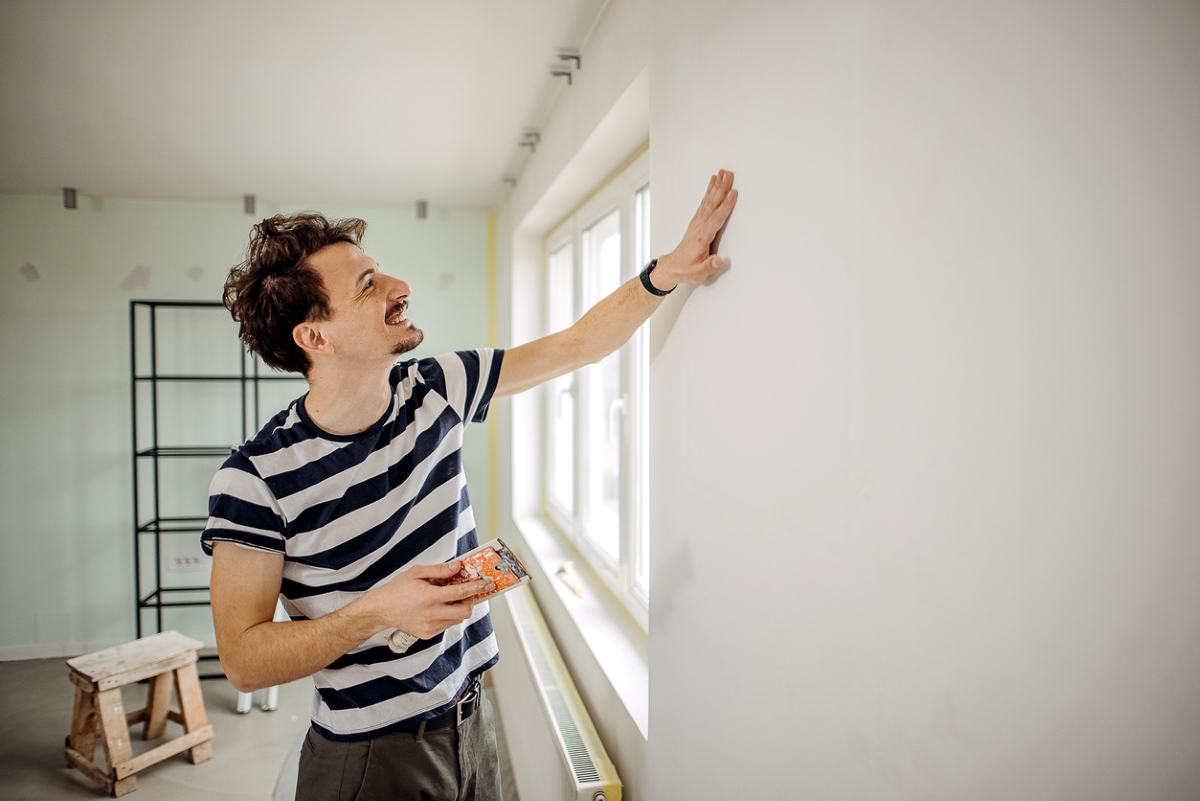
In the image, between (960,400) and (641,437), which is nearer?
(960,400)

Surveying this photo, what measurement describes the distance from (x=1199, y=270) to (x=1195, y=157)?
75 millimetres

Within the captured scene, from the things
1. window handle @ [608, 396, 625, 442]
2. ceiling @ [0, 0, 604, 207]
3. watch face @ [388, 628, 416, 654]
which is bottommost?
watch face @ [388, 628, 416, 654]

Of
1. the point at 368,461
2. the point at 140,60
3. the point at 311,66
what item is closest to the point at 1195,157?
the point at 368,461

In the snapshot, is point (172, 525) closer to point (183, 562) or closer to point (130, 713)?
point (183, 562)

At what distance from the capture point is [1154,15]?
464mm

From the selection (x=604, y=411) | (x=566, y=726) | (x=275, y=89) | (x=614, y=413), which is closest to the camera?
(x=566, y=726)

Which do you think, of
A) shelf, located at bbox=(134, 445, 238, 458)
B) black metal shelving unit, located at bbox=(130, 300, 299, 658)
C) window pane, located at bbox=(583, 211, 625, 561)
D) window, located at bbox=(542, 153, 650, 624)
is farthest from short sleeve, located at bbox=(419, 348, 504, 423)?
shelf, located at bbox=(134, 445, 238, 458)

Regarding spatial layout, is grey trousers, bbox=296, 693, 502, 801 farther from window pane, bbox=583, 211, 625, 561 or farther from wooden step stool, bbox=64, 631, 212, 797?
wooden step stool, bbox=64, 631, 212, 797

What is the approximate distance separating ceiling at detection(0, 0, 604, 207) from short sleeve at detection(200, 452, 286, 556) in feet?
4.12

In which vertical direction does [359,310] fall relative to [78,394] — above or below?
above

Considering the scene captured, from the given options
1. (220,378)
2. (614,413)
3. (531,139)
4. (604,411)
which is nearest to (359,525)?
(614,413)

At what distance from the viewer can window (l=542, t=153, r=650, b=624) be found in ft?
7.17

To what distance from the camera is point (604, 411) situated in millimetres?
2920

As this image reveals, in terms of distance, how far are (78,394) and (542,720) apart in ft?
11.7
